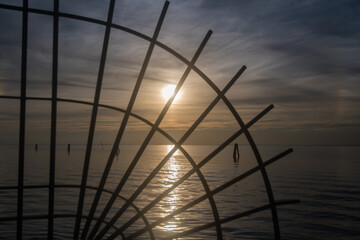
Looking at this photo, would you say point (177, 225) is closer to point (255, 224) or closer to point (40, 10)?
point (255, 224)

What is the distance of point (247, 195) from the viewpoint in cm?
2684

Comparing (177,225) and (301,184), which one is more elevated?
(301,184)

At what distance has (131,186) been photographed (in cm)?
3197

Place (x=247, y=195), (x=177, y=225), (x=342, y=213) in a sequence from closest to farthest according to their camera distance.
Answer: (x=177, y=225), (x=342, y=213), (x=247, y=195)

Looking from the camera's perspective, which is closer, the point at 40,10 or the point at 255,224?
the point at 40,10

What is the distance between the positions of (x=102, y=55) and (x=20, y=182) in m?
1.25

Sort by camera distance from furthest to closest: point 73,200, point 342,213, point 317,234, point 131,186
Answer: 1. point 131,186
2. point 73,200
3. point 342,213
4. point 317,234

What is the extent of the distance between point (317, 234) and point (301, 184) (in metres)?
18.7

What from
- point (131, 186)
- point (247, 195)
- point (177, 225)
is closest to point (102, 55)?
point (177, 225)

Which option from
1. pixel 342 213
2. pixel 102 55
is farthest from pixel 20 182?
pixel 342 213

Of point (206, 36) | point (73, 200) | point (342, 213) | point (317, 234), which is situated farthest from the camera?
point (73, 200)

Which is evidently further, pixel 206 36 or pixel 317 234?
pixel 317 234

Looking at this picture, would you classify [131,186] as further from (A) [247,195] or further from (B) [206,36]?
(B) [206,36]

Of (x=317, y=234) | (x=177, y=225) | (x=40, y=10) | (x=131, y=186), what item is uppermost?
(x=131, y=186)
